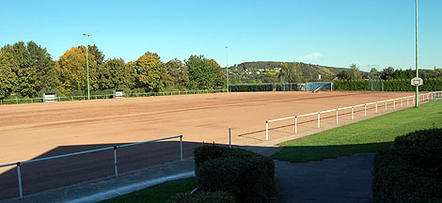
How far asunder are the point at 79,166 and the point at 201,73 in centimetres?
8049

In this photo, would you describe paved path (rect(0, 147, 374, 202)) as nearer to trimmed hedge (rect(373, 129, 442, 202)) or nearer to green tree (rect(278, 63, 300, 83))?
trimmed hedge (rect(373, 129, 442, 202))

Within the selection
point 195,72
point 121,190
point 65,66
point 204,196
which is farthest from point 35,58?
point 204,196

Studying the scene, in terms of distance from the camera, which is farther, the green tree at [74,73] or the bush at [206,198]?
the green tree at [74,73]

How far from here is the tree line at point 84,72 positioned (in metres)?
55.1

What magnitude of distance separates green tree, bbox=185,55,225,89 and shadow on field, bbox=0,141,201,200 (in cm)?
7549

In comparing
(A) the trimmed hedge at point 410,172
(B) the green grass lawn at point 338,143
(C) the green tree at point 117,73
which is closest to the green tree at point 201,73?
(C) the green tree at point 117,73

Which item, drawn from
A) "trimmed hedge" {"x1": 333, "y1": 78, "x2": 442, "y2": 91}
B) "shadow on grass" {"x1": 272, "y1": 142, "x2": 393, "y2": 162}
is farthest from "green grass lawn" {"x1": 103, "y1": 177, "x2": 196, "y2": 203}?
"trimmed hedge" {"x1": 333, "y1": 78, "x2": 442, "y2": 91}

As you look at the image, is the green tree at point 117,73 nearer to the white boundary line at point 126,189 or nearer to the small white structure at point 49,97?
the small white structure at point 49,97

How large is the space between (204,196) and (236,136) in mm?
11094

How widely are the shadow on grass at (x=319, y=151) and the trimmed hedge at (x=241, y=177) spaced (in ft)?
13.3

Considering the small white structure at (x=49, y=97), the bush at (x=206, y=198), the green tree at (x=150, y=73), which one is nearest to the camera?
the bush at (x=206, y=198)

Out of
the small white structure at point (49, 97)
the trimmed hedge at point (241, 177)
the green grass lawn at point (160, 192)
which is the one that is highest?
the small white structure at point (49, 97)

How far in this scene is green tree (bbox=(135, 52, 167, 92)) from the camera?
7850 centimetres

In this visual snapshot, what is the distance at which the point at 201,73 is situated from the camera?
296ft
